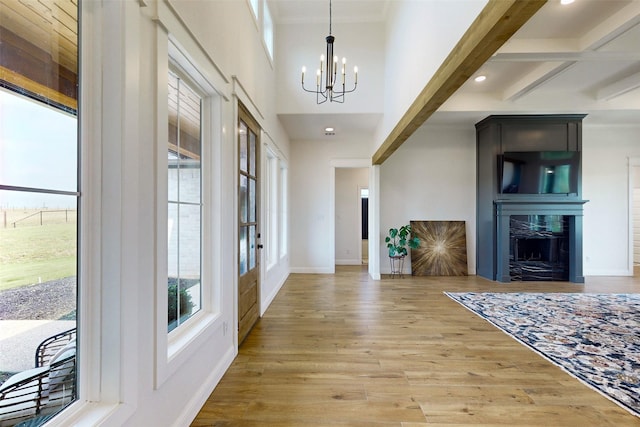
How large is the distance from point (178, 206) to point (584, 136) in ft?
25.8

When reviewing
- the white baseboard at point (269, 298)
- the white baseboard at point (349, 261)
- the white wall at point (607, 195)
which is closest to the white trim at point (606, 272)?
the white wall at point (607, 195)

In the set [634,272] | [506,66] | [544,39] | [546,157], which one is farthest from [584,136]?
[544,39]

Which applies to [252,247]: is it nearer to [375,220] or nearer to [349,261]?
[375,220]

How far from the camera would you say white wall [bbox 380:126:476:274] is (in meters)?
6.30

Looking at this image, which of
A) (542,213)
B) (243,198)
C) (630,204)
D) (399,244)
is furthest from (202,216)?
(630,204)

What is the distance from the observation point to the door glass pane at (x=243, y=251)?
9.52ft

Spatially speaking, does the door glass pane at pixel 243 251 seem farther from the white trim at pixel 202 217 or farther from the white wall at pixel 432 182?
the white wall at pixel 432 182

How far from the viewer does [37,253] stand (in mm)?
993

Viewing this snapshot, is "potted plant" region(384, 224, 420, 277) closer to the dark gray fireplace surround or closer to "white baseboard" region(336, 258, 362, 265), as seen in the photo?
"white baseboard" region(336, 258, 362, 265)

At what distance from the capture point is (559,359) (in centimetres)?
254

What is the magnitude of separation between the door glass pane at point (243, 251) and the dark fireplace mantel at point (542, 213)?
191 inches

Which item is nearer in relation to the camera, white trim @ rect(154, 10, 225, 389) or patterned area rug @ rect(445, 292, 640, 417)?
white trim @ rect(154, 10, 225, 389)

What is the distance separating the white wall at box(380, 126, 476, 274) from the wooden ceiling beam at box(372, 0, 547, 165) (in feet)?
11.7

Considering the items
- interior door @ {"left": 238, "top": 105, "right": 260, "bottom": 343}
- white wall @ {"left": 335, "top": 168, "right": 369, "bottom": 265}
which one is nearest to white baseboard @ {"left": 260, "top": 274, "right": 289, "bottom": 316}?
interior door @ {"left": 238, "top": 105, "right": 260, "bottom": 343}
